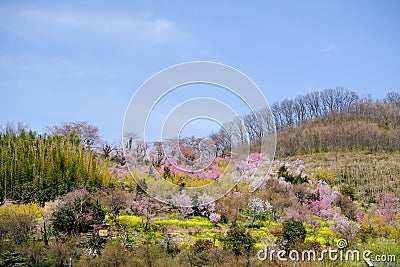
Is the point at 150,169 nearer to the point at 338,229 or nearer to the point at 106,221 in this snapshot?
the point at 106,221

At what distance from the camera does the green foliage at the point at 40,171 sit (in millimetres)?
12102

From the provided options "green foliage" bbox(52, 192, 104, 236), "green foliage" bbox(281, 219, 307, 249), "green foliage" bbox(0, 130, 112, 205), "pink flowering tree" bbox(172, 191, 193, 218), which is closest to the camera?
"green foliage" bbox(281, 219, 307, 249)

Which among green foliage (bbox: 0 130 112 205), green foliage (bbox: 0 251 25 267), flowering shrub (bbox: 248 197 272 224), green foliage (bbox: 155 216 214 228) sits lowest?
green foliage (bbox: 0 251 25 267)

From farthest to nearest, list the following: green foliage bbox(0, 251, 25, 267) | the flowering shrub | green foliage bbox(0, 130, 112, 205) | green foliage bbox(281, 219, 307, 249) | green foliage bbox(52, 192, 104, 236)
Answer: green foliage bbox(0, 130, 112, 205) < the flowering shrub < green foliage bbox(52, 192, 104, 236) < green foliage bbox(281, 219, 307, 249) < green foliage bbox(0, 251, 25, 267)

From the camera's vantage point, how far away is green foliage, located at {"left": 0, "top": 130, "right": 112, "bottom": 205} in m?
12.1

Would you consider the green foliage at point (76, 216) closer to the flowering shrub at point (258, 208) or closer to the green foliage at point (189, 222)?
the green foliage at point (189, 222)

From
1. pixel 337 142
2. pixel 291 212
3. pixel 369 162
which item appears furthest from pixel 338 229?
pixel 337 142

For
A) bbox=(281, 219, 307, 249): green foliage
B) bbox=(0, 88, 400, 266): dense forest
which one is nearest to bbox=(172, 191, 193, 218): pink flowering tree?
bbox=(0, 88, 400, 266): dense forest

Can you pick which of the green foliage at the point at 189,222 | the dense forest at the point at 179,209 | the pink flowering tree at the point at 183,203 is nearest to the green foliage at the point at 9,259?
the dense forest at the point at 179,209

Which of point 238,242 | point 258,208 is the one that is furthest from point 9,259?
point 258,208

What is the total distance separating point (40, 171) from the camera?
12.4 metres

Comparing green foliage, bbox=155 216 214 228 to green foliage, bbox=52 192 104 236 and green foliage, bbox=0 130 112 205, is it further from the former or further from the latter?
green foliage, bbox=0 130 112 205

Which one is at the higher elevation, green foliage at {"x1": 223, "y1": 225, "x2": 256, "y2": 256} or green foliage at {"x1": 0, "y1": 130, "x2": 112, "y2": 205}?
green foliage at {"x1": 0, "y1": 130, "x2": 112, "y2": 205}

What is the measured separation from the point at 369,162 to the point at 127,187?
1134cm
